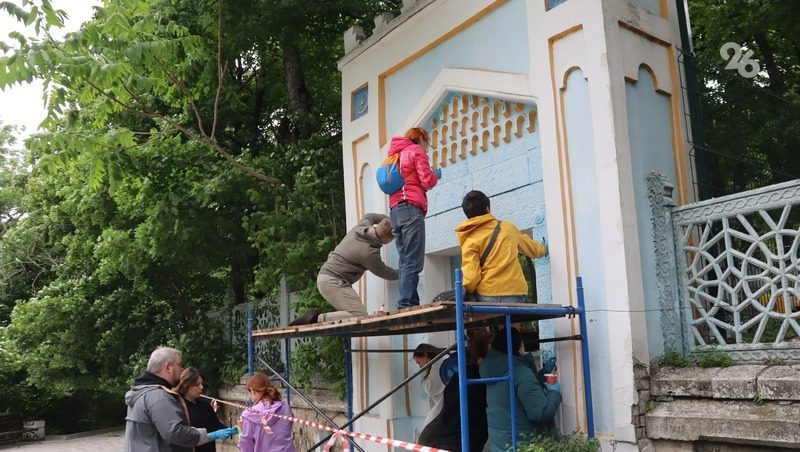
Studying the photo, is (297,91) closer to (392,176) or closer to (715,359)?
(392,176)

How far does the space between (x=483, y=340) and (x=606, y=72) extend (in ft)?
7.72

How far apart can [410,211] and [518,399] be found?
6.89 feet

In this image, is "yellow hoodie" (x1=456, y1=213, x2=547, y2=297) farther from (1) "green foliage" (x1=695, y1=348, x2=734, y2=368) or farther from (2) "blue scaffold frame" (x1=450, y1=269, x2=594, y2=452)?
(1) "green foliage" (x1=695, y1=348, x2=734, y2=368)

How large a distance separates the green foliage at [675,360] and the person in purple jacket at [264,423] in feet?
10.6

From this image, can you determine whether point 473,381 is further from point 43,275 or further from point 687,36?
point 43,275

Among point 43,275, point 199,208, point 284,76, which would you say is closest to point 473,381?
point 199,208

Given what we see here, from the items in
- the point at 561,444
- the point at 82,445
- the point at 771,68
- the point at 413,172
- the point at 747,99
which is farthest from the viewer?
the point at 82,445

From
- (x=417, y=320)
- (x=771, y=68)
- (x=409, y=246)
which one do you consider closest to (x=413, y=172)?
(x=409, y=246)

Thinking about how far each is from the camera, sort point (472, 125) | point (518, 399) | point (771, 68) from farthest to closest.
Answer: point (771, 68), point (472, 125), point (518, 399)

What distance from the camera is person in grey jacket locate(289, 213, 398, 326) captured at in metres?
7.07

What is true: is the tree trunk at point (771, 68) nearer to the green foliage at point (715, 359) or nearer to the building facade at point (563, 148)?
the building facade at point (563, 148)

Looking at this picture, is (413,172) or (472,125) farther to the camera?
(472,125)

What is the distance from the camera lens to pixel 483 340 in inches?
239

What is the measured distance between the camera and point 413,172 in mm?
6574
